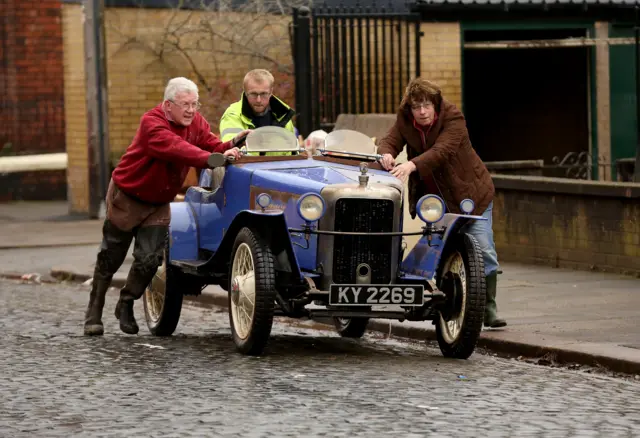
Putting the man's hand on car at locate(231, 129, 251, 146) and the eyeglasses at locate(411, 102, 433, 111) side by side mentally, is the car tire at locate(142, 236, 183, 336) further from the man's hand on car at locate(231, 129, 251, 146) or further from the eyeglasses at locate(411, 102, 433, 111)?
the eyeglasses at locate(411, 102, 433, 111)

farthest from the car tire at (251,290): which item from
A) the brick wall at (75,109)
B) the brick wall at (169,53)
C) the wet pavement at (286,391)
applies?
the brick wall at (75,109)

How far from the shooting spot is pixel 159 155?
10555mm

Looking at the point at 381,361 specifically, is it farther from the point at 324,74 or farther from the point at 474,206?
the point at 324,74

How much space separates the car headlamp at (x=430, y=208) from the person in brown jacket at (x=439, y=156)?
43cm

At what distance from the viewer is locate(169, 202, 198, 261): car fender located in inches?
437

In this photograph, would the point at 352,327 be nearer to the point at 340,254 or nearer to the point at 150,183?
the point at 340,254

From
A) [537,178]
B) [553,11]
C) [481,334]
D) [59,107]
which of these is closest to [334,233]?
[481,334]

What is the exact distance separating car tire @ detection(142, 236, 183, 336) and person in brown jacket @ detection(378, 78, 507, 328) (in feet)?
5.70

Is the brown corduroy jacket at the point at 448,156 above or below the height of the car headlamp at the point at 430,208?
above

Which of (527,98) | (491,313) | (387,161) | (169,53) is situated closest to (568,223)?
(491,313)

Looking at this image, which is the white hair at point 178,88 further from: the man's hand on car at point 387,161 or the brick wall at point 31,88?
the brick wall at point 31,88

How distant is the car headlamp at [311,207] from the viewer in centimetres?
969

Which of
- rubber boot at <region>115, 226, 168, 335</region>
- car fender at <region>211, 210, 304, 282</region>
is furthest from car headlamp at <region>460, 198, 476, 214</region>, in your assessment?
rubber boot at <region>115, 226, 168, 335</region>

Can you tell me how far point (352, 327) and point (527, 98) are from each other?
1512 cm
